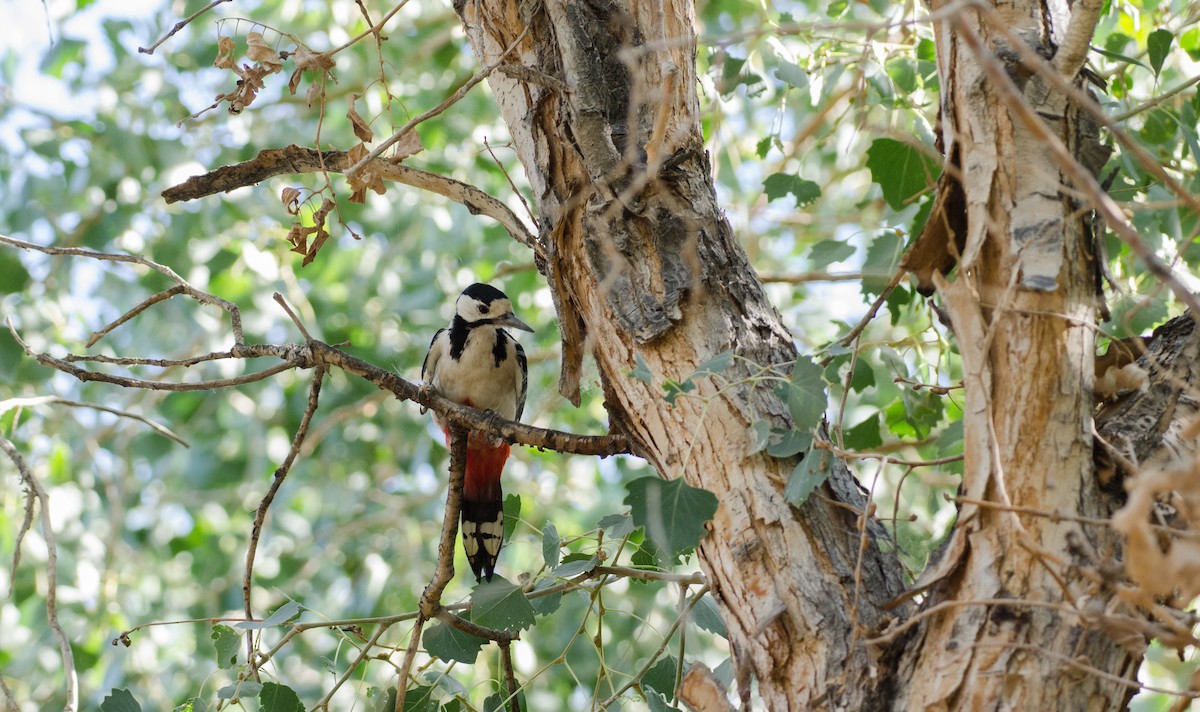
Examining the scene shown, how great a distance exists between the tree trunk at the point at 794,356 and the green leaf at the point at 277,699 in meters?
0.82

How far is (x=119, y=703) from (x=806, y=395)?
151cm

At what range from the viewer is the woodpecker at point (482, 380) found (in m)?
3.80

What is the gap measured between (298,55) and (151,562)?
5.71m

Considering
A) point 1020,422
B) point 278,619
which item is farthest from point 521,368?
point 1020,422

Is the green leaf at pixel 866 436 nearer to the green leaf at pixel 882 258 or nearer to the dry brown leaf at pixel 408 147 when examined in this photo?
the green leaf at pixel 882 258

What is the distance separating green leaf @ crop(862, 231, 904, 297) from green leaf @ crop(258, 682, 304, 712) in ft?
4.84

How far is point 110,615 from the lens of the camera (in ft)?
16.8

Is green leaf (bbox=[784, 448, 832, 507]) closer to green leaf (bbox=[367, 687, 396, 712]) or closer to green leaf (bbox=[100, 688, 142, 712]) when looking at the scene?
green leaf (bbox=[367, 687, 396, 712])

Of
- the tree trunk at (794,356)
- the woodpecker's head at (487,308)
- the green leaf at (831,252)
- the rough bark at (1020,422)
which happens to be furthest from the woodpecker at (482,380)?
the rough bark at (1020,422)

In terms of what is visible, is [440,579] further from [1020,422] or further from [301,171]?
[1020,422]

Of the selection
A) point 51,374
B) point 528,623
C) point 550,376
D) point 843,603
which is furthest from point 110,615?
point 843,603

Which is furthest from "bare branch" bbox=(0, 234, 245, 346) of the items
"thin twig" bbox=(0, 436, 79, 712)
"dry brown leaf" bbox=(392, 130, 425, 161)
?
"dry brown leaf" bbox=(392, 130, 425, 161)

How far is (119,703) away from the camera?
212 centimetres

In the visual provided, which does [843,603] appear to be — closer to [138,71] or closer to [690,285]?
[690,285]
